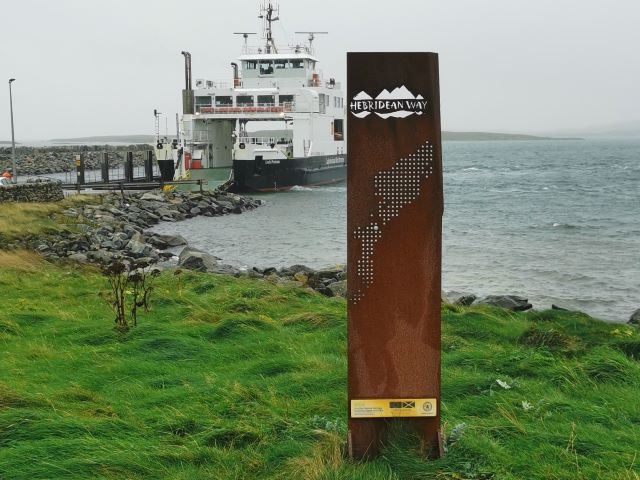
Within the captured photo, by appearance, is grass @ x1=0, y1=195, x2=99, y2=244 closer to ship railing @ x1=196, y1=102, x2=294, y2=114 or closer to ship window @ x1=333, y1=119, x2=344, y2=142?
ship railing @ x1=196, y1=102, x2=294, y2=114

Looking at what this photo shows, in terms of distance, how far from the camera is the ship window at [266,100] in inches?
1496

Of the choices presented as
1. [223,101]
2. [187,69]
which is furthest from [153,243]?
[187,69]

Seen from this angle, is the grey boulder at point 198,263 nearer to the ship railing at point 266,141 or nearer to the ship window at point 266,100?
the ship railing at point 266,141

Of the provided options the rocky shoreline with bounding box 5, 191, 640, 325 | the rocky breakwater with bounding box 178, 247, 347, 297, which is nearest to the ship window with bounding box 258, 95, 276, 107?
the rocky shoreline with bounding box 5, 191, 640, 325

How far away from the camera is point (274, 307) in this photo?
777cm

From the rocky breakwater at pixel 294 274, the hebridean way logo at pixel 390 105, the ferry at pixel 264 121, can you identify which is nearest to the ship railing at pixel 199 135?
the ferry at pixel 264 121

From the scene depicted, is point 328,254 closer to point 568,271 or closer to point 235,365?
point 568,271

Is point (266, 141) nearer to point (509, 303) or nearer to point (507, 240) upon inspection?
point (507, 240)

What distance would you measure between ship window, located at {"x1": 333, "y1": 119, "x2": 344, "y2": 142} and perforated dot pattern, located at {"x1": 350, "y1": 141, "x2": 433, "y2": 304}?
131ft

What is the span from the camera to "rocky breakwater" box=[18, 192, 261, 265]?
15.1 metres

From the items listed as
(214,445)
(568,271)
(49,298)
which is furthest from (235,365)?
(568,271)

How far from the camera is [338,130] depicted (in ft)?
146

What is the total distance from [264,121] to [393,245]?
3598cm

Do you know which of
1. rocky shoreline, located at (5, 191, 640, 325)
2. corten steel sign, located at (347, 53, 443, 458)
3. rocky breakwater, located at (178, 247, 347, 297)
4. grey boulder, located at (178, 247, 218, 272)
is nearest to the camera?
corten steel sign, located at (347, 53, 443, 458)
